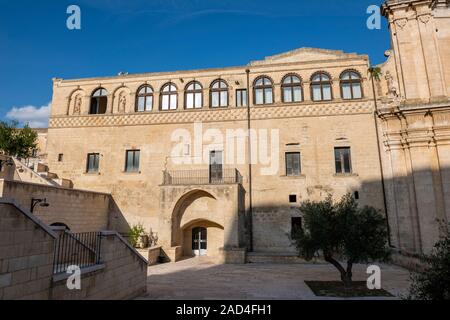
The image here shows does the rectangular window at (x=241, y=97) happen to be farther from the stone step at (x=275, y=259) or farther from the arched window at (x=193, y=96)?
the stone step at (x=275, y=259)

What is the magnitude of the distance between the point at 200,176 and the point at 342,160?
8.64 m

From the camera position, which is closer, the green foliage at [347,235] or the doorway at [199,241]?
the green foliage at [347,235]

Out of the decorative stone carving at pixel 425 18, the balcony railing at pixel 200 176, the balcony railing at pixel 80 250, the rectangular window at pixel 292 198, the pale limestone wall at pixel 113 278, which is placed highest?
the decorative stone carving at pixel 425 18

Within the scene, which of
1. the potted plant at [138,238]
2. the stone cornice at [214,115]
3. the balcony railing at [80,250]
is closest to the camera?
the balcony railing at [80,250]

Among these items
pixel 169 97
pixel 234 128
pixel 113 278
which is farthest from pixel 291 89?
pixel 113 278

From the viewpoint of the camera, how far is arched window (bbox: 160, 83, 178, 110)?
67.6 ft

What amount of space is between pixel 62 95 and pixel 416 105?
2274 centimetres

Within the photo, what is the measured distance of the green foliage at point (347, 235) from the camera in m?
10.3

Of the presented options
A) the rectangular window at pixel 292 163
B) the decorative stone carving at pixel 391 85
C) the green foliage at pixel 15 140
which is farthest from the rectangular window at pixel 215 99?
the green foliage at pixel 15 140

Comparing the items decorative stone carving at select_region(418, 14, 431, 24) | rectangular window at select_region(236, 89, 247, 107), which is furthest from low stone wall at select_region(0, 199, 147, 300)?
decorative stone carving at select_region(418, 14, 431, 24)

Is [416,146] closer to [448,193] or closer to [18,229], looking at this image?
[448,193]

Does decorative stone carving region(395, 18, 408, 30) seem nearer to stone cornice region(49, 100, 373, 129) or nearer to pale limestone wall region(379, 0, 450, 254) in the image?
pale limestone wall region(379, 0, 450, 254)

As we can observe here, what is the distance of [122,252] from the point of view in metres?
8.86

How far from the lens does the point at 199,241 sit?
18672mm
